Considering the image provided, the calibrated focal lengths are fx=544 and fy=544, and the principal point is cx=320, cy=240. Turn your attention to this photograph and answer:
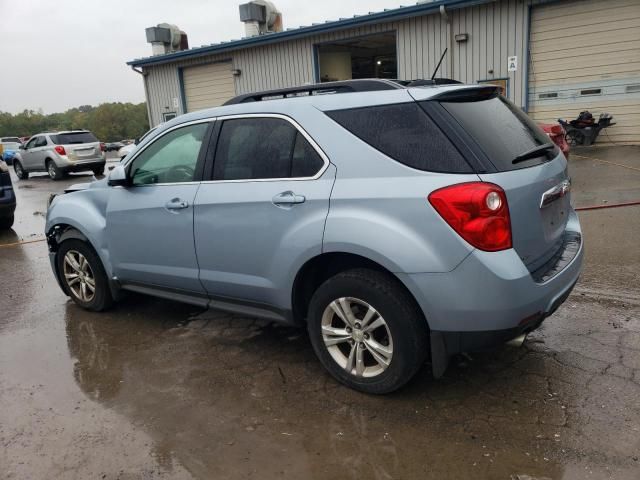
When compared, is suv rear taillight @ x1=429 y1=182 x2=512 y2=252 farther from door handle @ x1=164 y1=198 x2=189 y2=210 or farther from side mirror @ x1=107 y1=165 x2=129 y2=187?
side mirror @ x1=107 y1=165 x2=129 y2=187

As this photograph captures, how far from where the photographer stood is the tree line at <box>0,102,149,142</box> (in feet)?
333

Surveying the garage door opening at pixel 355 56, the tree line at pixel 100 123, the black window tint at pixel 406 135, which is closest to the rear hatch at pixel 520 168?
the black window tint at pixel 406 135

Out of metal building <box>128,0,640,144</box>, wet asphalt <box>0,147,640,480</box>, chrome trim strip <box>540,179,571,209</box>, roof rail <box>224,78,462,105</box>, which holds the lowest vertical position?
wet asphalt <box>0,147,640,480</box>

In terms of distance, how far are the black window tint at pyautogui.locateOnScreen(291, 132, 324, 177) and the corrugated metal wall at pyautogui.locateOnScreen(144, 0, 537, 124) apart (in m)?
12.9

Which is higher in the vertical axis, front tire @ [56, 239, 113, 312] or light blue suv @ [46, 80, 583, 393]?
light blue suv @ [46, 80, 583, 393]

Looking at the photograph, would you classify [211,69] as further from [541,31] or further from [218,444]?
[218,444]

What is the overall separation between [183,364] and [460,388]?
187cm

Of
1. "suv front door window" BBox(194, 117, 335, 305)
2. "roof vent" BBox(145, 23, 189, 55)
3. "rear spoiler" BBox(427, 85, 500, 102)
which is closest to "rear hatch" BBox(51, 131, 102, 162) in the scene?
"roof vent" BBox(145, 23, 189, 55)

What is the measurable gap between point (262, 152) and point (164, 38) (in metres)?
20.7

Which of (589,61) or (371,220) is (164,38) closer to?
(589,61)

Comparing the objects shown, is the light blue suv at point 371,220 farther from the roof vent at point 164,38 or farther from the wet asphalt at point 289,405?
the roof vent at point 164,38

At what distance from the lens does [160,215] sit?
396 cm

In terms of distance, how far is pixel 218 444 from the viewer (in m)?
2.83

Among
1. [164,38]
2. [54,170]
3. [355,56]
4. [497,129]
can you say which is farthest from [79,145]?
[497,129]
